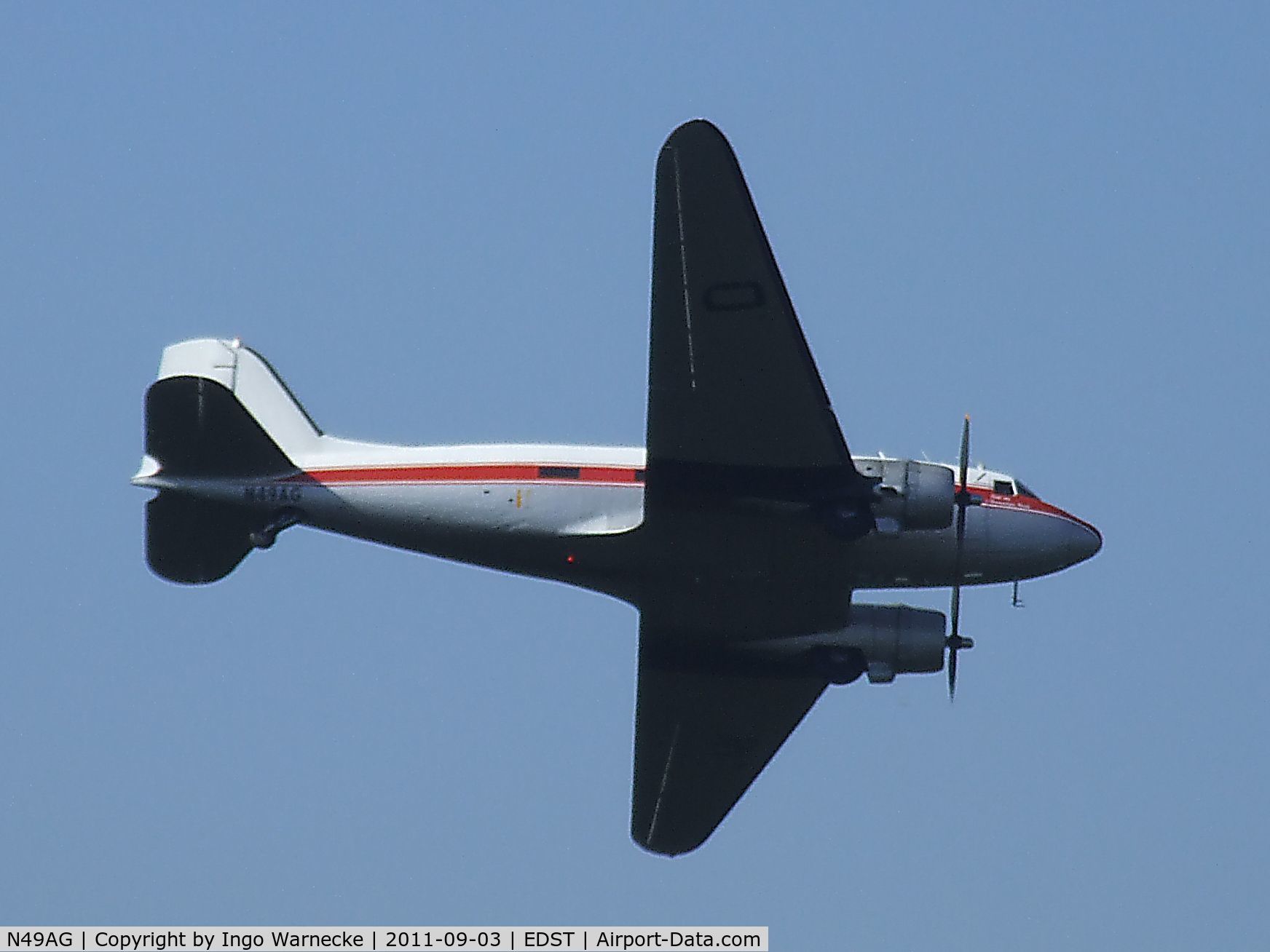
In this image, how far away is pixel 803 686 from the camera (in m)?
35.8

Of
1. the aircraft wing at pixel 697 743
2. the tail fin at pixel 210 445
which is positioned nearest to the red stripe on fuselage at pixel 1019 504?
the aircraft wing at pixel 697 743

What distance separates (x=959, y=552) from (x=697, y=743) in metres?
6.64

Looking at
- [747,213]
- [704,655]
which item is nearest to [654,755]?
[704,655]

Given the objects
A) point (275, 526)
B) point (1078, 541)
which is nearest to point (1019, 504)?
point (1078, 541)

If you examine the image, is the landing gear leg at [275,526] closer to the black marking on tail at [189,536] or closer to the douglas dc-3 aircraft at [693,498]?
the douglas dc-3 aircraft at [693,498]

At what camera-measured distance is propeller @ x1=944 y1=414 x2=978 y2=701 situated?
3219 centimetres

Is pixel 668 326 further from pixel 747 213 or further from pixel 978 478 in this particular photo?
pixel 978 478

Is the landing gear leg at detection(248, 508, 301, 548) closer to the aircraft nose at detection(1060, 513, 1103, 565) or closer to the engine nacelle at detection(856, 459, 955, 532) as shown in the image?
the engine nacelle at detection(856, 459, 955, 532)

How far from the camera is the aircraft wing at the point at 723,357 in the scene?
28516 mm

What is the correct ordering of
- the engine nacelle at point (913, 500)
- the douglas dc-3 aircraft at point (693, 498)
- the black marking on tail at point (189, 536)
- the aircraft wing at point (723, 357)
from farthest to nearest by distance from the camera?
the black marking on tail at point (189, 536) → the engine nacelle at point (913, 500) → the douglas dc-3 aircraft at point (693, 498) → the aircraft wing at point (723, 357)

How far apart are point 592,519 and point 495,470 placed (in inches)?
68.6

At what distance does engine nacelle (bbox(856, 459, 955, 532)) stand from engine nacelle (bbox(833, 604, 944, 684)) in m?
2.97

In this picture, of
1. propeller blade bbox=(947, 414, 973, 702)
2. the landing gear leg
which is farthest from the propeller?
the landing gear leg

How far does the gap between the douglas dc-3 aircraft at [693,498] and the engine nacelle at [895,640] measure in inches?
1.5
